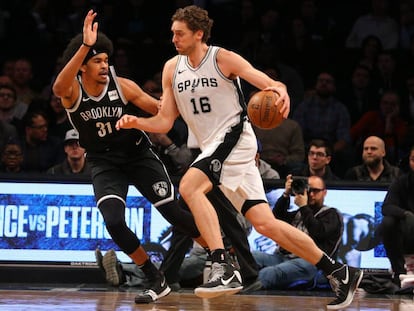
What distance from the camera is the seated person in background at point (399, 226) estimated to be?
9.15 m

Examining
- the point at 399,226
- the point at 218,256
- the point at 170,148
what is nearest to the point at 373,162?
the point at 399,226

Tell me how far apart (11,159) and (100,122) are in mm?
2785

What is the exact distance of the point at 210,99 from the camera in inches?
277

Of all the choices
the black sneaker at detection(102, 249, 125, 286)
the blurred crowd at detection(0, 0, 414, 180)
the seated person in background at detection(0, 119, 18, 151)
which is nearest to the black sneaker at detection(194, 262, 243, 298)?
the black sneaker at detection(102, 249, 125, 286)

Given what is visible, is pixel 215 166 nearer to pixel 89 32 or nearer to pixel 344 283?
pixel 344 283

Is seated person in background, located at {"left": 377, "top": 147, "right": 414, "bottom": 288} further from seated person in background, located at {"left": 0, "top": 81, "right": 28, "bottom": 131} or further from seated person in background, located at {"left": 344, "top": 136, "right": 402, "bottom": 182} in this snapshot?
seated person in background, located at {"left": 0, "top": 81, "right": 28, "bottom": 131}

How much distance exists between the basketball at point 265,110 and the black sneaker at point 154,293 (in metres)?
1.65

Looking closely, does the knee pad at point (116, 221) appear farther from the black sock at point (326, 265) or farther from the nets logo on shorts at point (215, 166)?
the black sock at point (326, 265)

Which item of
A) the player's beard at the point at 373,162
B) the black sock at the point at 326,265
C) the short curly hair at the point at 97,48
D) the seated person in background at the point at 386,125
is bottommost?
the black sock at the point at 326,265

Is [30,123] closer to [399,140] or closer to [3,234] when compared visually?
[3,234]

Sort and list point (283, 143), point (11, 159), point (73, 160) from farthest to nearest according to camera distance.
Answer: point (283, 143) → point (11, 159) → point (73, 160)

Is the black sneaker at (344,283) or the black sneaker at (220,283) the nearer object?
the black sneaker at (220,283)

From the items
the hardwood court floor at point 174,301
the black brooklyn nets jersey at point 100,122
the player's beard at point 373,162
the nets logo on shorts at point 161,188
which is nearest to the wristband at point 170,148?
the hardwood court floor at point 174,301

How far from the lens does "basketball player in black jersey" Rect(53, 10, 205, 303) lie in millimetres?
7629
